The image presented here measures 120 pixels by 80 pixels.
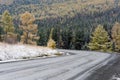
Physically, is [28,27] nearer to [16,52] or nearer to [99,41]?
[99,41]

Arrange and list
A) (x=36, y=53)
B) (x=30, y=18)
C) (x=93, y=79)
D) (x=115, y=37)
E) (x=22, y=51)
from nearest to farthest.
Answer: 1. (x=93, y=79)
2. (x=22, y=51)
3. (x=36, y=53)
4. (x=30, y=18)
5. (x=115, y=37)

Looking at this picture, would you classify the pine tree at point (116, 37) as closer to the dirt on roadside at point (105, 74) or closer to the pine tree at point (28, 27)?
the pine tree at point (28, 27)

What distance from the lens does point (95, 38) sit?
296ft

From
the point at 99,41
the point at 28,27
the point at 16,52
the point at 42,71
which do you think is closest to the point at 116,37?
the point at 99,41

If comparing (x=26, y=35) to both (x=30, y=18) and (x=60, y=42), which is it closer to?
(x=30, y=18)

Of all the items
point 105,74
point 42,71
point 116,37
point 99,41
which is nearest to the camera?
point 42,71

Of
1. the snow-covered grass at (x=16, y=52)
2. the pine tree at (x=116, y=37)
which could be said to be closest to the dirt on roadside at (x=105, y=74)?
the snow-covered grass at (x=16, y=52)

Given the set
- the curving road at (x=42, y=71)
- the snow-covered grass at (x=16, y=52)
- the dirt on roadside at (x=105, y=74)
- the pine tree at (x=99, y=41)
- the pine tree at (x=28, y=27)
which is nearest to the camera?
the curving road at (x=42, y=71)

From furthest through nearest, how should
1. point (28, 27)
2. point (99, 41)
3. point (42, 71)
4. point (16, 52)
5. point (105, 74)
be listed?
point (99, 41) → point (28, 27) → point (16, 52) → point (105, 74) → point (42, 71)

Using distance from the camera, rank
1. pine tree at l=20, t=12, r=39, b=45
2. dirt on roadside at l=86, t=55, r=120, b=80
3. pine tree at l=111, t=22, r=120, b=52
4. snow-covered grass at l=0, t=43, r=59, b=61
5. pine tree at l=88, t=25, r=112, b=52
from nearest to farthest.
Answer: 1. dirt on roadside at l=86, t=55, r=120, b=80
2. snow-covered grass at l=0, t=43, r=59, b=61
3. pine tree at l=20, t=12, r=39, b=45
4. pine tree at l=88, t=25, r=112, b=52
5. pine tree at l=111, t=22, r=120, b=52

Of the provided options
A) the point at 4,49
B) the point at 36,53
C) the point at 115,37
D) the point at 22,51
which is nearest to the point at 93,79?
the point at 4,49

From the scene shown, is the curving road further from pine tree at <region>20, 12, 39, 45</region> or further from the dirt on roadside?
pine tree at <region>20, 12, 39, 45</region>

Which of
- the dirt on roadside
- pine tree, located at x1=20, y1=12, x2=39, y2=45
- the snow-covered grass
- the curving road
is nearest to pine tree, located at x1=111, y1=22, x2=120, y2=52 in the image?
pine tree, located at x1=20, y1=12, x2=39, y2=45

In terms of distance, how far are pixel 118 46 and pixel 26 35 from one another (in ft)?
85.9
